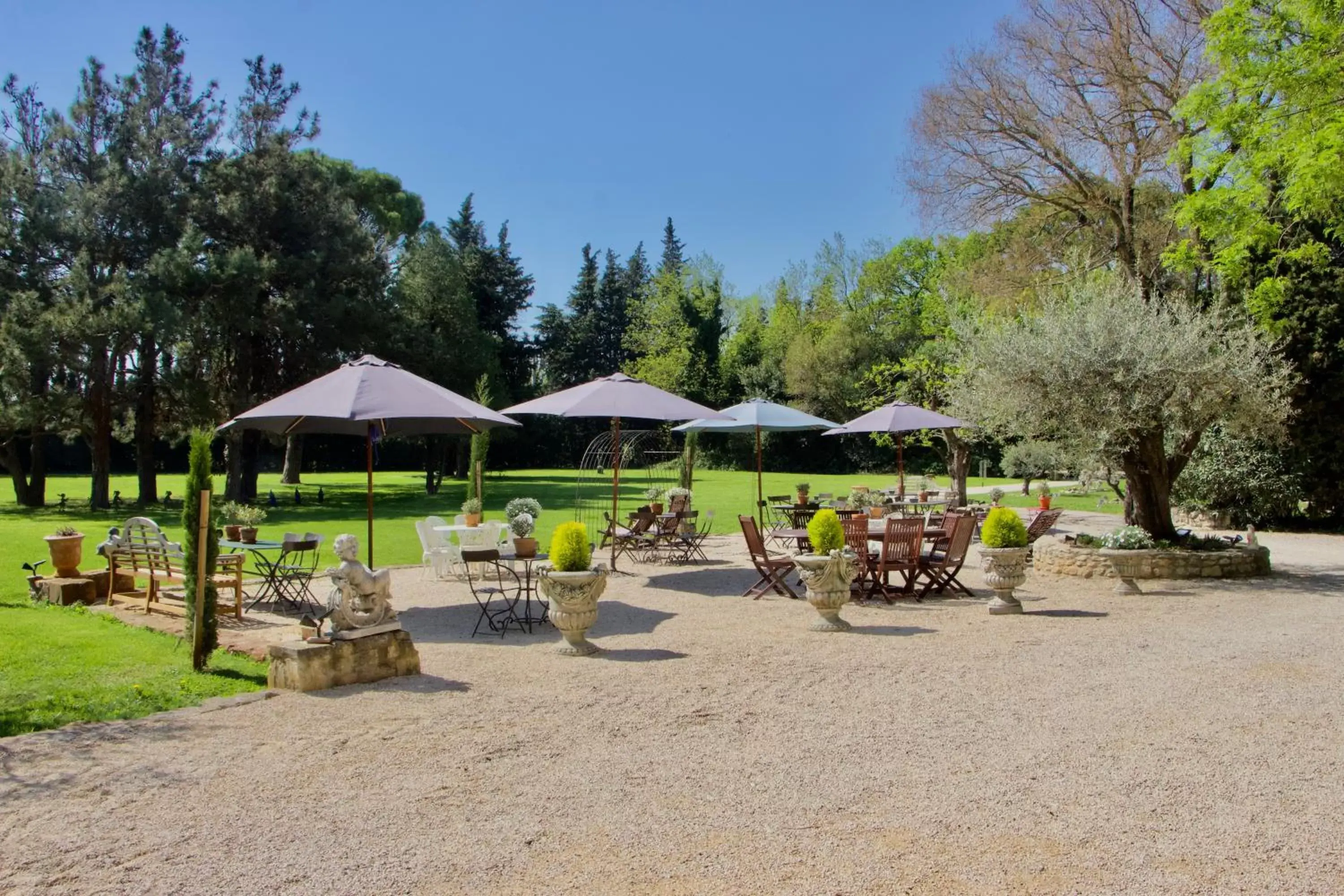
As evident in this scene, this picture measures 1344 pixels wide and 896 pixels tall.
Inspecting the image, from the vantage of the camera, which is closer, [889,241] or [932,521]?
[932,521]

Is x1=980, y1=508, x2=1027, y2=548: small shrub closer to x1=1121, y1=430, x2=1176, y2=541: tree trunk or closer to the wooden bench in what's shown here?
x1=1121, y1=430, x2=1176, y2=541: tree trunk

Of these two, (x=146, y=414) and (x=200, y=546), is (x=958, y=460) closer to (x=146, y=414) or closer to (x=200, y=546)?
(x=200, y=546)

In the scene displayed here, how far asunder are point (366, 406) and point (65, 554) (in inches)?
157

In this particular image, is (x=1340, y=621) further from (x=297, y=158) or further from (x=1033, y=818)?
(x=297, y=158)

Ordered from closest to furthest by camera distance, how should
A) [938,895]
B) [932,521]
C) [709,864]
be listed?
[938,895]
[709,864]
[932,521]

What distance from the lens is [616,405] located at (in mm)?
10430

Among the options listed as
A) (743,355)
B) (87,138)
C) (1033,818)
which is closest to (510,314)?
(743,355)

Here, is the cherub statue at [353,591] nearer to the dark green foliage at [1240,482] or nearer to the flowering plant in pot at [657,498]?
the flowering plant in pot at [657,498]

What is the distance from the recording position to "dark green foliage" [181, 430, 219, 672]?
6.28m

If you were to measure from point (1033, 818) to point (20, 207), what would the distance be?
2614cm

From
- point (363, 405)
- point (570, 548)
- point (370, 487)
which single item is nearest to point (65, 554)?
point (370, 487)

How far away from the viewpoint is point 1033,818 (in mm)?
3736

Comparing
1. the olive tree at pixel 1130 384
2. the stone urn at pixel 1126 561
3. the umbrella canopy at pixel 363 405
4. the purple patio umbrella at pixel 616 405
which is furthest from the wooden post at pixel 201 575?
the stone urn at pixel 1126 561

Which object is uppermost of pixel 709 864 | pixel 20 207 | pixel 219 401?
pixel 20 207
